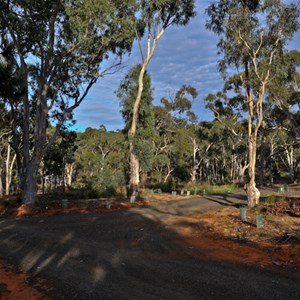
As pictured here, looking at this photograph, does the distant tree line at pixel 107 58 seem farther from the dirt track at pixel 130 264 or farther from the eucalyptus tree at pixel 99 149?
the eucalyptus tree at pixel 99 149

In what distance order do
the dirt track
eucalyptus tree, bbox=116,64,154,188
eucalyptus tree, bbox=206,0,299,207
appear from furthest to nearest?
eucalyptus tree, bbox=116,64,154,188, eucalyptus tree, bbox=206,0,299,207, the dirt track

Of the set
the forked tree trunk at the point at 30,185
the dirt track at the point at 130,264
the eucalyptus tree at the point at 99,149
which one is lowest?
the dirt track at the point at 130,264

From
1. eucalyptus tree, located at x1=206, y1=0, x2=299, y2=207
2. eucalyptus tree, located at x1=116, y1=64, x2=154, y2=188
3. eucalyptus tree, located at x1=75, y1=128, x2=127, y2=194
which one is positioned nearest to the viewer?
eucalyptus tree, located at x1=206, y1=0, x2=299, y2=207

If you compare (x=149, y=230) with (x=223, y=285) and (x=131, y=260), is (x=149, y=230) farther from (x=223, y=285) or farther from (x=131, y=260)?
(x=223, y=285)

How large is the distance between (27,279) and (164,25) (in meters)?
24.4

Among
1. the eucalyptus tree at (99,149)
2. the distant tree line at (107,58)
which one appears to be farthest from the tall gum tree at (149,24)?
the eucalyptus tree at (99,149)

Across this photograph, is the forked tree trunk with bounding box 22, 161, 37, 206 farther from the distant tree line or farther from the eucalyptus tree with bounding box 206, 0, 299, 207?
the eucalyptus tree with bounding box 206, 0, 299, 207

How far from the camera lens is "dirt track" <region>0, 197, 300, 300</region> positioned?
19.9 feet

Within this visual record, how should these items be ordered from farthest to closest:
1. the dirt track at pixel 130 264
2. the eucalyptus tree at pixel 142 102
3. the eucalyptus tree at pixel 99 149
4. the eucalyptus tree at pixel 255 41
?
1. the eucalyptus tree at pixel 99 149
2. the eucalyptus tree at pixel 142 102
3. the eucalyptus tree at pixel 255 41
4. the dirt track at pixel 130 264

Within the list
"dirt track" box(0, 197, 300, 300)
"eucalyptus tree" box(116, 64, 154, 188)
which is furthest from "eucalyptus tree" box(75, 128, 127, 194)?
"dirt track" box(0, 197, 300, 300)

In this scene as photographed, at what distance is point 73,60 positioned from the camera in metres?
21.9

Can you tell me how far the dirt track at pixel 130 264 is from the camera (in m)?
6.07

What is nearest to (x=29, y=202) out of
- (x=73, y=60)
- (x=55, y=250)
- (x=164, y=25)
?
(x=73, y=60)

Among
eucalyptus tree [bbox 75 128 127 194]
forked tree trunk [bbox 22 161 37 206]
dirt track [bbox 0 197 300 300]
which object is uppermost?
eucalyptus tree [bbox 75 128 127 194]
